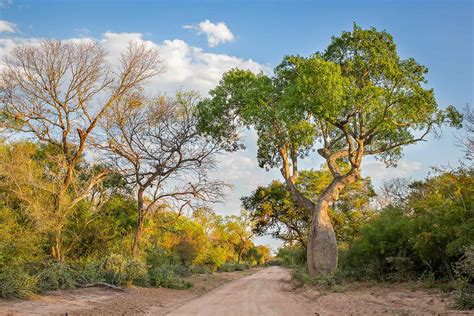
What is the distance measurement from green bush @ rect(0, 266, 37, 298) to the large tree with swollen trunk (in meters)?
11.9

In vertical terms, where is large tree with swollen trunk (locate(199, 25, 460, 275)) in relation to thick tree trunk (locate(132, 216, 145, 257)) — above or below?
above

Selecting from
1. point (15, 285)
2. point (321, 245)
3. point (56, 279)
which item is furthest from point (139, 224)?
point (15, 285)

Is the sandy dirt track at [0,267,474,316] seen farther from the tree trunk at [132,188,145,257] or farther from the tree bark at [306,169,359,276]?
the tree trunk at [132,188,145,257]

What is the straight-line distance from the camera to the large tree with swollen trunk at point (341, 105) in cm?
1708

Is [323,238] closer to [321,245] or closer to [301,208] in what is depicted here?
[321,245]

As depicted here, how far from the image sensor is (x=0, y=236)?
47.0ft

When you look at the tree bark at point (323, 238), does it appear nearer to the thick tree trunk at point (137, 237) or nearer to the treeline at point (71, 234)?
the treeline at point (71, 234)

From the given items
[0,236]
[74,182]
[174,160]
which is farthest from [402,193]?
[0,236]

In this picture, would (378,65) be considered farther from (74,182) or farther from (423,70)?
(74,182)

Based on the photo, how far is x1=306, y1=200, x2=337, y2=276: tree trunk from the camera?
1833 centimetres

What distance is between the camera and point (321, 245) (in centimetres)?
1866

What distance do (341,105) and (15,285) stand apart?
1335cm

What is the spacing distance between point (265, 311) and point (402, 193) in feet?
108

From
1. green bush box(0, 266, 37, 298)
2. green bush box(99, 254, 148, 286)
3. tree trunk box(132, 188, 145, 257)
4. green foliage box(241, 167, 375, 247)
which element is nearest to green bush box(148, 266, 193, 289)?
green bush box(99, 254, 148, 286)
